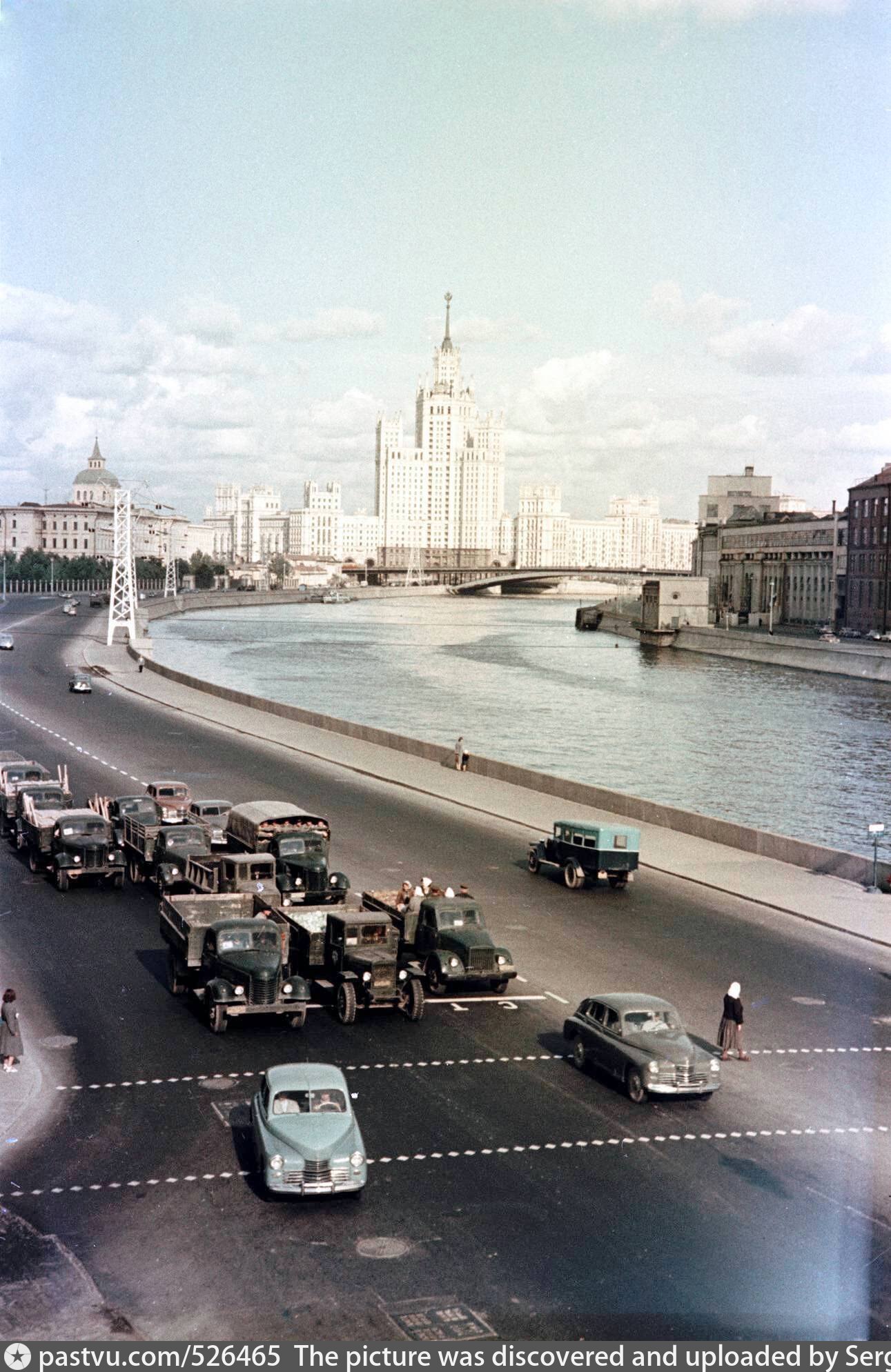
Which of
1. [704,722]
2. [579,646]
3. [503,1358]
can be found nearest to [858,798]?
[704,722]

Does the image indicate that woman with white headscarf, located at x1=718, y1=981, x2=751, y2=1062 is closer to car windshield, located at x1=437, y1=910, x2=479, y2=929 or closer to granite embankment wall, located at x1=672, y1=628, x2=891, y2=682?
car windshield, located at x1=437, y1=910, x2=479, y2=929

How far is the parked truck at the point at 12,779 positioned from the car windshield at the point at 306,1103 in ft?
67.6

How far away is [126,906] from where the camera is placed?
2705 cm

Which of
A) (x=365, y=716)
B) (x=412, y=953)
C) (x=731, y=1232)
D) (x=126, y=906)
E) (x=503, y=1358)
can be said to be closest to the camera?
(x=503, y=1358)

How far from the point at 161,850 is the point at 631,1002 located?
41.4 ft

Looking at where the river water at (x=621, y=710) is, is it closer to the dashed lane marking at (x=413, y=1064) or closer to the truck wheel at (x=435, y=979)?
the truck wheel at (x=435, y=979)

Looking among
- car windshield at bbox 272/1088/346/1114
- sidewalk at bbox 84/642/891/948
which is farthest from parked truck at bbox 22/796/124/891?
car windshield at bbox 272/1088/346/1114

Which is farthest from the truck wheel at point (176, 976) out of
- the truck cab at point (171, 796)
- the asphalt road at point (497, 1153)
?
the truck cab at point (171, 796)

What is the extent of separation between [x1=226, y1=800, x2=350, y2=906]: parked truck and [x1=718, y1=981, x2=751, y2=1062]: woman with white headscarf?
8.70m

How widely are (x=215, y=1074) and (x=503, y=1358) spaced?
8182mm

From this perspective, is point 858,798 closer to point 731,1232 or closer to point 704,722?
point 704,722

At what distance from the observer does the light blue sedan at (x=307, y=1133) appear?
14109mm

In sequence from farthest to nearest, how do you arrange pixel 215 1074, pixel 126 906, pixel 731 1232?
pixel 126 906 < pixel 215 1074 < pixel 731 1232

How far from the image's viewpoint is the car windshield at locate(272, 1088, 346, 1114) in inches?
582
